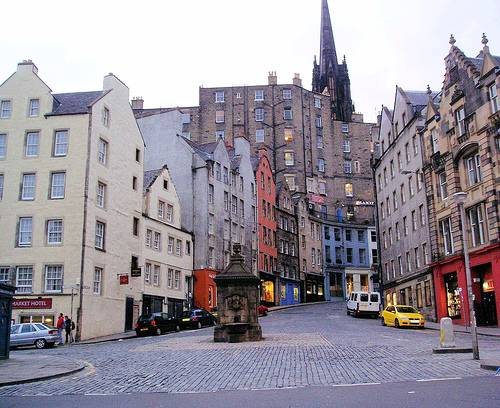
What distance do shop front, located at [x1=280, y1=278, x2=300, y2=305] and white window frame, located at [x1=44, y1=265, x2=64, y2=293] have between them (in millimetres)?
36955

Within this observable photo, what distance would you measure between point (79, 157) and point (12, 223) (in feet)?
19.7

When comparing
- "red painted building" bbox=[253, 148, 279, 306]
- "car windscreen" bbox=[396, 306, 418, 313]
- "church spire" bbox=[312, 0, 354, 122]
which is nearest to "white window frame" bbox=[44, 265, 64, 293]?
"car windscreen" bbox=[396, 306, 418, 313]

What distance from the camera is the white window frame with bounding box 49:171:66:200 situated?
38375 mm

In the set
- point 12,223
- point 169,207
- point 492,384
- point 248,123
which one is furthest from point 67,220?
point 248,123

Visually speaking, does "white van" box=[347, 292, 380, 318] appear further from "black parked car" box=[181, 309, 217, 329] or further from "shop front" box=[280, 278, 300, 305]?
"shop front" box=[280, 278, 300, 305]

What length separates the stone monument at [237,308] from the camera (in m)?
25.7

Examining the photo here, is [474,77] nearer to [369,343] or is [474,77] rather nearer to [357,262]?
[369,343]

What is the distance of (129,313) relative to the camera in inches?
1668

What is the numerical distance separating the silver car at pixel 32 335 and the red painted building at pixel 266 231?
114 feet

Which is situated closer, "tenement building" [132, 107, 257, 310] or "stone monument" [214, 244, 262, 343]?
"stone monument" [214, 244, 262, 343]

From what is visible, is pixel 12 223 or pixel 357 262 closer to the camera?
pixel 12 223

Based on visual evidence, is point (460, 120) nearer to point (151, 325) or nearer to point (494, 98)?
point (494, 98)

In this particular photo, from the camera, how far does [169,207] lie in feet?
168

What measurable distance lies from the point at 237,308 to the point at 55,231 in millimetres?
16876
